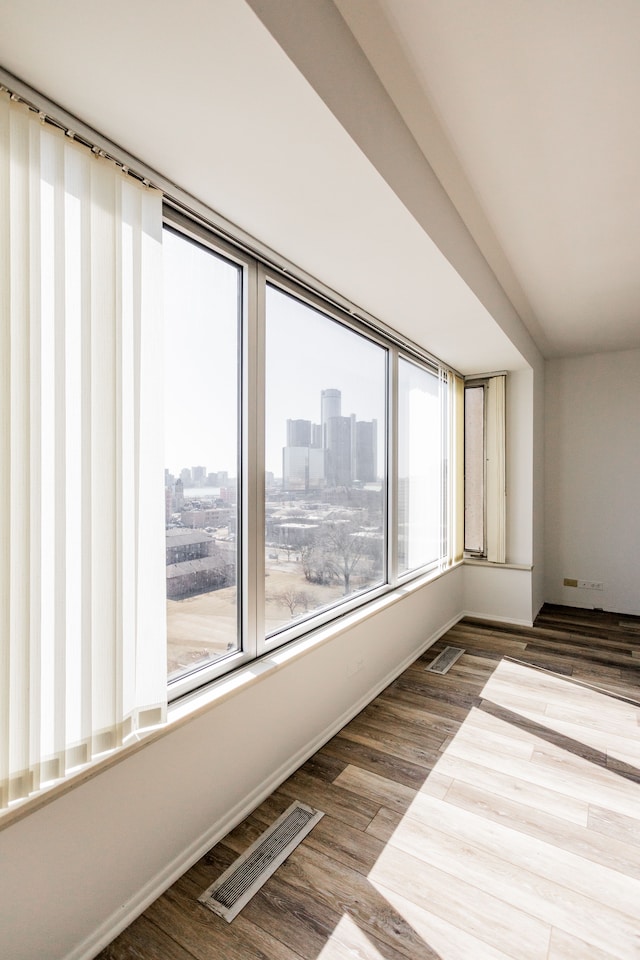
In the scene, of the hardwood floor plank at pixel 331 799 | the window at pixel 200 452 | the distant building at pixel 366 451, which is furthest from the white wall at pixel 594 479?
the window at pixel 200 452

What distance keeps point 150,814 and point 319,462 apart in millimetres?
1737

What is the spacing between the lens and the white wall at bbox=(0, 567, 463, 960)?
4.20 ft

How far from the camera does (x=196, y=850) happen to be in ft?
5.79

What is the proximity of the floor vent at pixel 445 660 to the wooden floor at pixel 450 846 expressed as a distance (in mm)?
350

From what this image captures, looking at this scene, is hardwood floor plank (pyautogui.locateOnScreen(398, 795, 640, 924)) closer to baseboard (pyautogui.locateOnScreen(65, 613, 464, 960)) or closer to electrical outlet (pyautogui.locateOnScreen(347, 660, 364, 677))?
baseboard (pyautogui.locateOnScreen(65, 613, 464, 960))

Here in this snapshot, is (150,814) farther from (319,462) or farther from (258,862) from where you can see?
(319,462)

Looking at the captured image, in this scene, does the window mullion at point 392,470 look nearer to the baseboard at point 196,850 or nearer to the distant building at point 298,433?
the baseboard at point 196,850

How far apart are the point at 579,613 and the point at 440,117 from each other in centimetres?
483

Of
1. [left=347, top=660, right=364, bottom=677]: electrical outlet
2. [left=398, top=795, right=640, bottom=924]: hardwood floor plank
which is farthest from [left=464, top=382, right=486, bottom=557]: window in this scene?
[left=398, top=795, right=640, bottom=924]: hardwood floor plank

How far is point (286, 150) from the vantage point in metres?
1.47

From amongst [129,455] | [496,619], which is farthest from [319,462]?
[496,619]

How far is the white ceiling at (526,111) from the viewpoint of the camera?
1.39 m

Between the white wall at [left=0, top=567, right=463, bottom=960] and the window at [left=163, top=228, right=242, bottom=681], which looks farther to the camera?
the window at [left=163, top=228, right=242, bottom=681]

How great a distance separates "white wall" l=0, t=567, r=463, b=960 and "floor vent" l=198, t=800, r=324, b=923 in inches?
5.5
